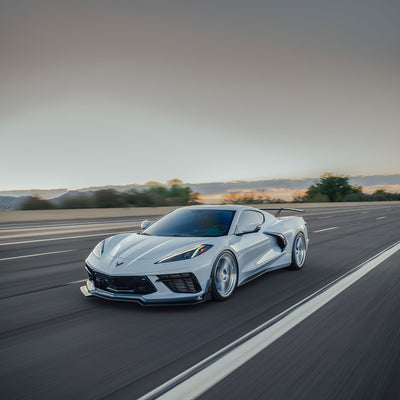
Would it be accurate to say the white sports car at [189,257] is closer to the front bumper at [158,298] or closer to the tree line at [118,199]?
the front bumper at [158,298]

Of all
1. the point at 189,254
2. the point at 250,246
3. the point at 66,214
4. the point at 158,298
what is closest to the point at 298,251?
the point at 250,246

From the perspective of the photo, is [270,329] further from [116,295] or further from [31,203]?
[31,203]

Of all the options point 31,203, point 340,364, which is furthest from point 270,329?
point 31,203

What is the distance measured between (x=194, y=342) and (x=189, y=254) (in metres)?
1.40

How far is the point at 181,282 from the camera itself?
5.01 m

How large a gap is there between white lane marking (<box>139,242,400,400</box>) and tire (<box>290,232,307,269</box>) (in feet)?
5.59

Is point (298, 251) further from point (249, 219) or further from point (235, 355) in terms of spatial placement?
point (235, 355)

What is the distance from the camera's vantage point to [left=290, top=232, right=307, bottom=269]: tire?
Result: 7.70m

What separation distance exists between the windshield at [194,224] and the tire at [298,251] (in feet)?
5.92

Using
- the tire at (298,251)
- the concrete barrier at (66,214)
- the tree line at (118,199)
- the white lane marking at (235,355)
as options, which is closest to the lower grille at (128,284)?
the white lane marking at (235,355)

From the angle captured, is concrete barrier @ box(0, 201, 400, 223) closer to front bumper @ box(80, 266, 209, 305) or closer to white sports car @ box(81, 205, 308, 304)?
white sports car @ box(81, 205, 308, 304)

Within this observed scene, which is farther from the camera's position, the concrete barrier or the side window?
the concrete barrier

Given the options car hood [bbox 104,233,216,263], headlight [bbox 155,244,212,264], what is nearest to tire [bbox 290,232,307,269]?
car hood [bbox 104,233,216,263]

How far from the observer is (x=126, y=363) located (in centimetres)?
352
